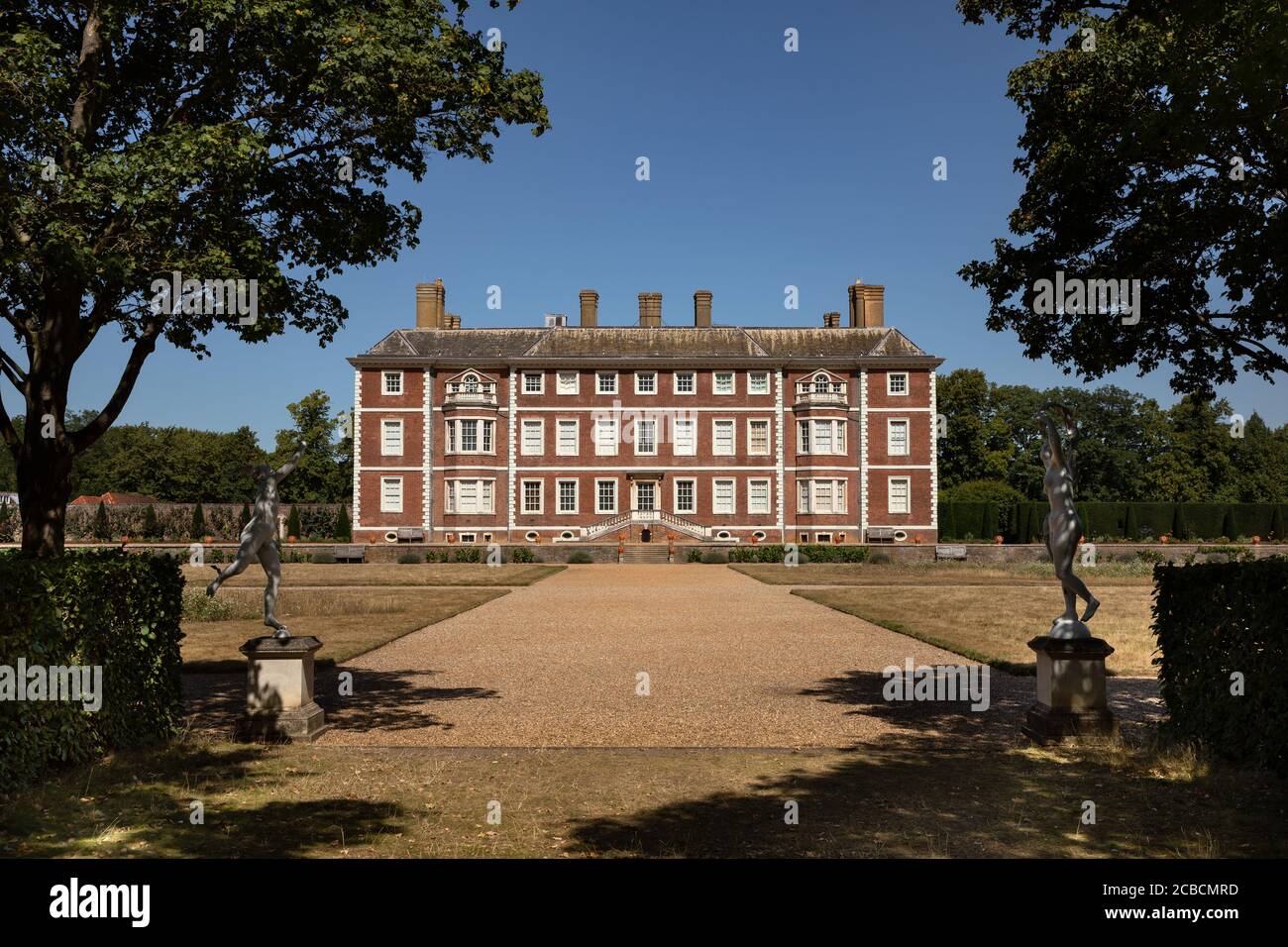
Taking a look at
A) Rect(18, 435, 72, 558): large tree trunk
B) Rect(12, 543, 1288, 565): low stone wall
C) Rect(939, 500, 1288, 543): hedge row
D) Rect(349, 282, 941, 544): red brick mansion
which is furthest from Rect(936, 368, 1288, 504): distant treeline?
Rect(18, 435, 72, 558): large tree trunk

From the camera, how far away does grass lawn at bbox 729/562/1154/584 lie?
2709 cm

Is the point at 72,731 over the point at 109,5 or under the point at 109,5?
under

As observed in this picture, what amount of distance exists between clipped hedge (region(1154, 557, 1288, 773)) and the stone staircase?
32.5 m

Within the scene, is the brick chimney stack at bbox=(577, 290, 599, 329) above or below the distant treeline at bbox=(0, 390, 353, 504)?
above

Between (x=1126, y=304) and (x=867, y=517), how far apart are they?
4013 cm

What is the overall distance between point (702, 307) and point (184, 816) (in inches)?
1841

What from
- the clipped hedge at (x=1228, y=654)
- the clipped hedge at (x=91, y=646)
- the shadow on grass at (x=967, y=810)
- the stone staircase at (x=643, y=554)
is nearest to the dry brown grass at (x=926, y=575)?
the stone staircase at (x=643, y=554)

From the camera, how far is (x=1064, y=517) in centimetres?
789

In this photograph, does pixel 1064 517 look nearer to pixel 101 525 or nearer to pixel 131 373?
pixel 131 373

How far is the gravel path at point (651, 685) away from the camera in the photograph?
337 inches

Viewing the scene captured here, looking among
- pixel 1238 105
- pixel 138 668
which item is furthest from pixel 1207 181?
pixel 138 668

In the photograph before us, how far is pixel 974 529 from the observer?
52.6 m

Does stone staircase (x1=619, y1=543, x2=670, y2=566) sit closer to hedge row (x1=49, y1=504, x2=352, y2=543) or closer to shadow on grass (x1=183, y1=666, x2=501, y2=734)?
hedge row (x1=49, y1=504, x2=352, y2=543)

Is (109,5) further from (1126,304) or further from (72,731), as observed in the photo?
(1126,304)
